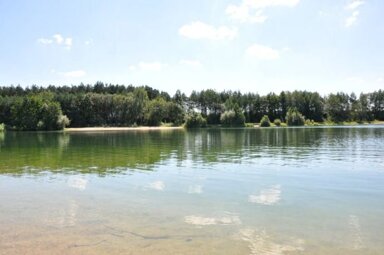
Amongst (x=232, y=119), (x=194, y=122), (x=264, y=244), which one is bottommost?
(x=264, y=244)

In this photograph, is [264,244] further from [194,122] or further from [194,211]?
[194,122]

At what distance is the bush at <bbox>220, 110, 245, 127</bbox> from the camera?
188 metres

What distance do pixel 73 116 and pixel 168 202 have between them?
178 meters

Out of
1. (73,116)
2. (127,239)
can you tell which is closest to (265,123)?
(73,116)

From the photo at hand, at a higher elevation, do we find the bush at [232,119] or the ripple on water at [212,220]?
the bush at [232,119]

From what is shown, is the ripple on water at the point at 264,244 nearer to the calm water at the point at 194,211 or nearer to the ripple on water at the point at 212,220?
the calm water at the point at 194,211

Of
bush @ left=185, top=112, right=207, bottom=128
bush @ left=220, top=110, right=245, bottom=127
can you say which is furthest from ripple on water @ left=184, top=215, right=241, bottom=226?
bush @ left=220, top=110, right=245, bottom=127

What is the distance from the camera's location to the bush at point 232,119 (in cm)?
18825

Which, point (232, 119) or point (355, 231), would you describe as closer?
point (355, 231)

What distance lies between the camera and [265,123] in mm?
190875

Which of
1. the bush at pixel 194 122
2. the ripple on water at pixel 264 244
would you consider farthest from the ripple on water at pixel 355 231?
the bush at pixel 194 122

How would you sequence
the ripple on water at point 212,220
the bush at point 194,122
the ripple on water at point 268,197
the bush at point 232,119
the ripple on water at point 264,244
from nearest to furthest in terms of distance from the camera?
the ripple on water at point 264,244
the ripple on water at point 212,220
the ripple on water at point 268,197
the bush at point 194,122
the bush at point 232,119

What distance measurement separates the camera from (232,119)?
188500mm

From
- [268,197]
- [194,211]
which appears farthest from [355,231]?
[194,211]
